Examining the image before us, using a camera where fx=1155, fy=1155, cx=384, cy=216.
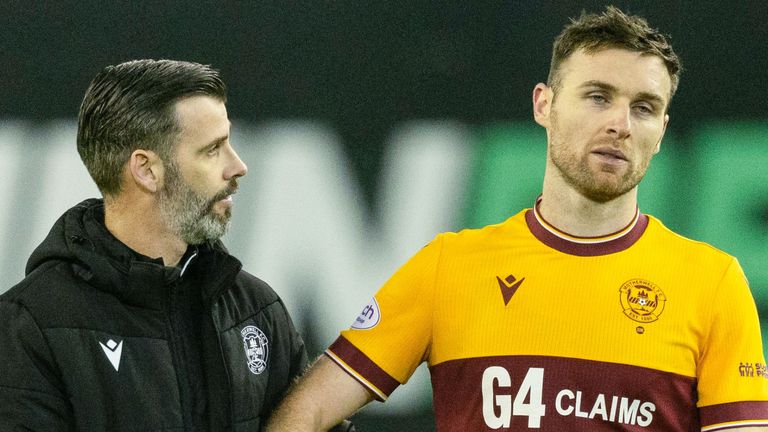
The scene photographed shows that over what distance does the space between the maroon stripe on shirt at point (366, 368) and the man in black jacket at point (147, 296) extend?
0.13 m

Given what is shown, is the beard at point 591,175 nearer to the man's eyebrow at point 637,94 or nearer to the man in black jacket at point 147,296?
the man's eyebrow at point 637,94

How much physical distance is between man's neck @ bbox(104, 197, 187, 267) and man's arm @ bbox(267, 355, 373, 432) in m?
0.34

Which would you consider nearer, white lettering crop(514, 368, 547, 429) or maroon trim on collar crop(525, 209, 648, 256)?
white lettering crop(514, 368, 547, 429)

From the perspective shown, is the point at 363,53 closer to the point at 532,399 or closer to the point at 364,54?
the point at 364,54

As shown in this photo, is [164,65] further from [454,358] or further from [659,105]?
[659,105]

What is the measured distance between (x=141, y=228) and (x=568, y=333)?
804mm

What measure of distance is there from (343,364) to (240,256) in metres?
1.13

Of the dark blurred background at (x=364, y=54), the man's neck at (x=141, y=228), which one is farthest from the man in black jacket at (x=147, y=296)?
the dark blurred background at (x=364, y=54)

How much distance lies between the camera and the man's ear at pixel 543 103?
226cm

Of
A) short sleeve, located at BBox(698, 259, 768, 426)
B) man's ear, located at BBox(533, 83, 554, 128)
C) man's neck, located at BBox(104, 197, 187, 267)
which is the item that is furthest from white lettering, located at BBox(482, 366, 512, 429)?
man's neck, located at BBox(104, 197, 187, 267)

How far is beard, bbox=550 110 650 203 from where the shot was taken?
2111 millimetres

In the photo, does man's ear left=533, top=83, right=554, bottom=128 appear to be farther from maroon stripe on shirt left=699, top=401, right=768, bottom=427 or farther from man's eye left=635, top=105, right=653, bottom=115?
maroon stripe on shirt left=699, top=401, right=768, bottom=427

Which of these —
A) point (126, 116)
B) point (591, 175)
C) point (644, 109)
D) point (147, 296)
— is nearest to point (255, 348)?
point (147, 296)

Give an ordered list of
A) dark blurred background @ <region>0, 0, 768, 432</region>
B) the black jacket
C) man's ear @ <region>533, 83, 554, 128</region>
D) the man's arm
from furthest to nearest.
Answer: dark blurred background @ <region>0, 0, 768, 432</region>, man's ear @ <region>533, 83, 554, 128</region>, the man's arm, the black jacket
